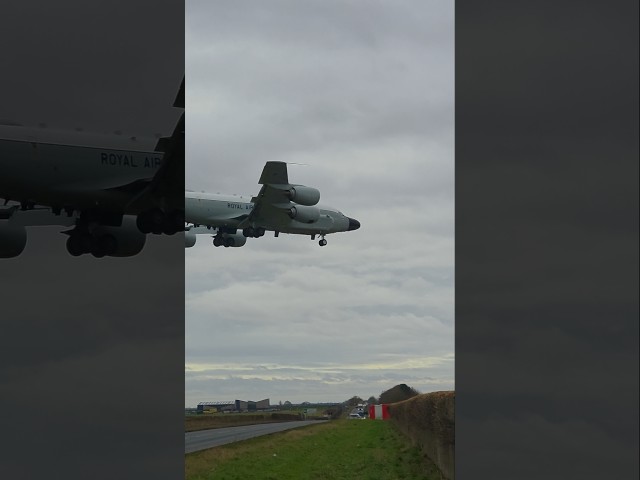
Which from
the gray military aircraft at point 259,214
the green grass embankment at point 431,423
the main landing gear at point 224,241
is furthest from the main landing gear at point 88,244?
the gray military aircraft at point 259,214

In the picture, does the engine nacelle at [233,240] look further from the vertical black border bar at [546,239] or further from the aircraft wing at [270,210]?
the vertical black border bar at [546,239]

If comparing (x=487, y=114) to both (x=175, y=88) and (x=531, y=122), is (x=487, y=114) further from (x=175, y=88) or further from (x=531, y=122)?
(x=175, y=88)

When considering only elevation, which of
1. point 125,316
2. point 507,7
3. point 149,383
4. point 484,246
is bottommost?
point 149,383

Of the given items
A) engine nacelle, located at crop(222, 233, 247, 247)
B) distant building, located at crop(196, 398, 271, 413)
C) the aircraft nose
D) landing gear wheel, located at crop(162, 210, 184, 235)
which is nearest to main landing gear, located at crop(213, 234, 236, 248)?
→ engine nacelle, located at crop(222, 233, 247, 247)

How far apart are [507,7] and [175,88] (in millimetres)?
4420

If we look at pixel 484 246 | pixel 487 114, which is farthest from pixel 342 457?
pixel 487 114

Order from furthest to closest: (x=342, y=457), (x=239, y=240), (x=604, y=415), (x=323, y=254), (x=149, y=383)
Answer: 1. (x=239, y=240)
2. (x=323, y=254)
3. (x=342, y=457)
4. (x=149, y=383)
5. (x=604, y=415)

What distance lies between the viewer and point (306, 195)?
21.1m

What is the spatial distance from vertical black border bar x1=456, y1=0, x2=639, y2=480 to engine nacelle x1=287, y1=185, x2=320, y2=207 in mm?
7539

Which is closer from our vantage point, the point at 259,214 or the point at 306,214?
the point at 306,214

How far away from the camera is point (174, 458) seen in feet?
41.6

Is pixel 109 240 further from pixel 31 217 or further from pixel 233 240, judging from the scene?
pixel 233 240

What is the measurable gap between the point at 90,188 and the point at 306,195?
9167 millimetres

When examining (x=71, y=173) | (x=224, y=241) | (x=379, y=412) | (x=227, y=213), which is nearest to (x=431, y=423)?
(x=379, y=412)
